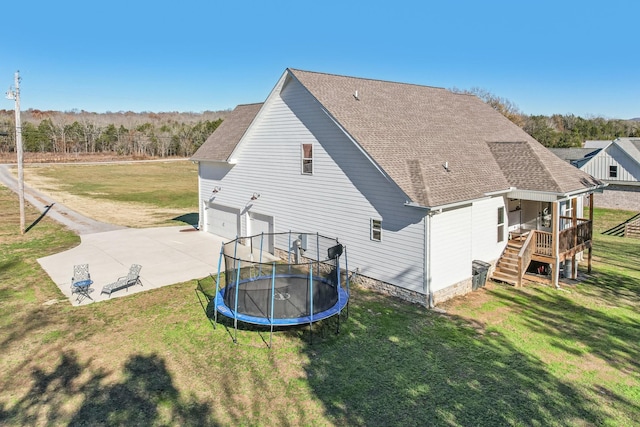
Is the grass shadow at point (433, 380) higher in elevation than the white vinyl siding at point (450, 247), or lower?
lower

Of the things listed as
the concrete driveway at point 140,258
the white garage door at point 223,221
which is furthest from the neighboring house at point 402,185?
the concrete driveway at point 140,258

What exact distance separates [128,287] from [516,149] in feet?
52.2

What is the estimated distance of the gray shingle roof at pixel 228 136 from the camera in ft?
72.2

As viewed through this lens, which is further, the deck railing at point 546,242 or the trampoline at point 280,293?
the deck railing at point 546,242

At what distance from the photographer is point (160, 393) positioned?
8531 mm

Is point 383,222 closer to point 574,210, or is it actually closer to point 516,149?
point 516,149

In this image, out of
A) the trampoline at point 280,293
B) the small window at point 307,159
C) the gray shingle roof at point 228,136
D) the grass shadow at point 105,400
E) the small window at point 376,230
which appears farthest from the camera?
the gray shingle roof at point 228,136

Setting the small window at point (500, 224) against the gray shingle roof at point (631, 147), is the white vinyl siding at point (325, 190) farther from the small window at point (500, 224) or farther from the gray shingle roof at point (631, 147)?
the gray shingle roof at point (631, 147)

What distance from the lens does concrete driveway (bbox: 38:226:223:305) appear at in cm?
1542

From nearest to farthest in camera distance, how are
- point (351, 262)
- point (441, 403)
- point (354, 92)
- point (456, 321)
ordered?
point (441, 403)
point (456, 321)
point (351, 262)
point (354, 92)

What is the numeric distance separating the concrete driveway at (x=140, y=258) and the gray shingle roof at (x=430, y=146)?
320 inches

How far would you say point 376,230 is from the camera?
47.1 feet

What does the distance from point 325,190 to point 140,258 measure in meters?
8.82

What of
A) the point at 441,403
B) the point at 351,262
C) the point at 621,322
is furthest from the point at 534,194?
the point at 441,403
